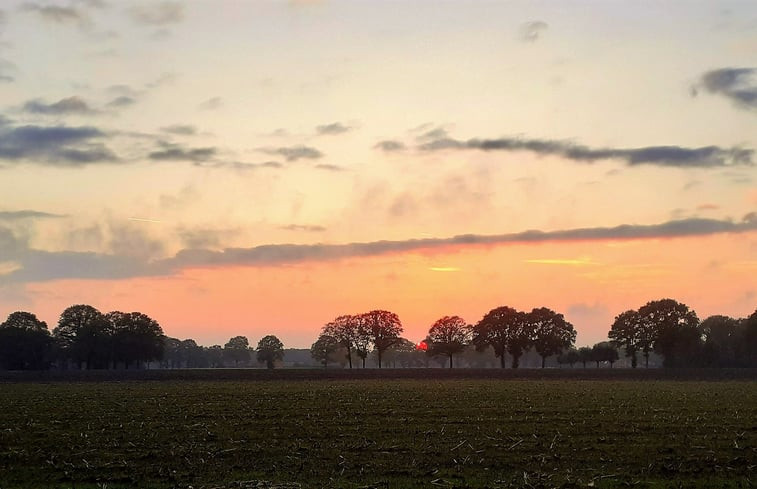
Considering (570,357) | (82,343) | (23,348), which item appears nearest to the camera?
(23,348)

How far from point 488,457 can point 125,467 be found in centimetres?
1290

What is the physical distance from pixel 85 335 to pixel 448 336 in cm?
8124

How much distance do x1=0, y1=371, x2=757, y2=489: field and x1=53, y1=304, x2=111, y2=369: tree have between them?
10921cm

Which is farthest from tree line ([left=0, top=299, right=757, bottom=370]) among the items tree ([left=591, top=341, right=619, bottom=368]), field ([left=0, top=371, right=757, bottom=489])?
field ([left=0, top=371, right=757, bottom=489])

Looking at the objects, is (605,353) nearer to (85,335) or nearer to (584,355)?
(584,355)

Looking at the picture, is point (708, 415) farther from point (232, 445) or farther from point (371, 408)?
point (232, 445)

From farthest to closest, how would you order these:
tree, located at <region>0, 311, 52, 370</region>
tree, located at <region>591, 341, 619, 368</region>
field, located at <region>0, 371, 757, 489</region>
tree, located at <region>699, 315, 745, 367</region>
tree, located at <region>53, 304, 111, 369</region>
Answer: tree, located at <region>591, 341, 619, 368</region>
tree, located at <region>53, 304, 111, 369</region>
tree, located at <region>0, 311, 52, 370</region>
tree, located at <region>699, 315, 745, 367</region>
field, located at <region>0, 371, 757, 489</region>

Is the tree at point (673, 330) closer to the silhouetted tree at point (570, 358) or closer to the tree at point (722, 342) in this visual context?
the tree at point (722, 342)

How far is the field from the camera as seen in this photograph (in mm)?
22938

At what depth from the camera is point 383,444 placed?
2900 centimetres

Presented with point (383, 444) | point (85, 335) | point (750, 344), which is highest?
point (85, 335)

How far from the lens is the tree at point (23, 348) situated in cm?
14575

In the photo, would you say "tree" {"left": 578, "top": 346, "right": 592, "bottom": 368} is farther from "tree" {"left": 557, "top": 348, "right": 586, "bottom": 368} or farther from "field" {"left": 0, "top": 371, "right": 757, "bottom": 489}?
"field" {"left": 0, "top": 371, "right": 757, "bottom": 489}

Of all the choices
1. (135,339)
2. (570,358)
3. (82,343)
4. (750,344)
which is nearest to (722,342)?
(750,344)
